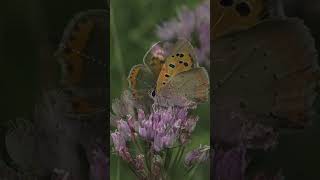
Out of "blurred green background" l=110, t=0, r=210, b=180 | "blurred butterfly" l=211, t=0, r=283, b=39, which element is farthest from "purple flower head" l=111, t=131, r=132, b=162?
"blurred butterfly" l=211, t=0, r=283, b=39

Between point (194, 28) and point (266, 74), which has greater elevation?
point (194, 28)

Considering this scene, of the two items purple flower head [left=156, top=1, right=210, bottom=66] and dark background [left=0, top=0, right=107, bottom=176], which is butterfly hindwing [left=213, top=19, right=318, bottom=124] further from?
dark background [left=0, top=0, right=107, bottom=176]

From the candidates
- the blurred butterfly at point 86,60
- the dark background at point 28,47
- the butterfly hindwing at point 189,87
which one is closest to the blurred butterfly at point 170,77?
the butterfly hindwing at point 189,87

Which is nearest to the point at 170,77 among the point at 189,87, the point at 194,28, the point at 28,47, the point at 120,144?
the point at 189,87

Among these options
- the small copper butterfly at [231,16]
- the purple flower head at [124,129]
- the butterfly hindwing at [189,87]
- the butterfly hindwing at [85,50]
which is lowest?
the purple flower head at [124,129]

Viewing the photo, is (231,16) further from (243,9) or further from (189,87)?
(189,87)

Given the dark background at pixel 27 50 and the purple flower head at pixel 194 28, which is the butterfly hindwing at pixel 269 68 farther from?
the dark background at pixel 27 50
